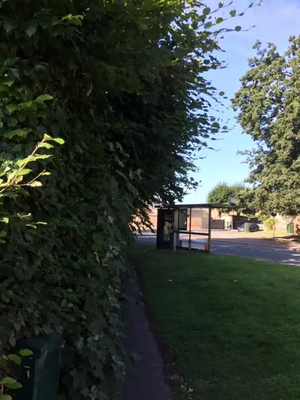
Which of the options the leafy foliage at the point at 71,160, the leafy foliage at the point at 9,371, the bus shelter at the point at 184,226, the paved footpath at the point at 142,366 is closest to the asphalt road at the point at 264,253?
the bus shelter at the point at 184,226

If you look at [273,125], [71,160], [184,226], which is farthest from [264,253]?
[71,160]

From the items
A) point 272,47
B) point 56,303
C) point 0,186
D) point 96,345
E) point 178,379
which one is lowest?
point 178,379

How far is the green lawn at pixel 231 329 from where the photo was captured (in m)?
4.63

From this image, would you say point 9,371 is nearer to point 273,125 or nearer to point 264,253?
point 264,253

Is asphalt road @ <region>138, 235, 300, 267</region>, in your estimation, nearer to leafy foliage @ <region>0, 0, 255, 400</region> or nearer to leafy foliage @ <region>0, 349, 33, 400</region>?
leafy foliage @ <region>0, 0, 255, 400</region>

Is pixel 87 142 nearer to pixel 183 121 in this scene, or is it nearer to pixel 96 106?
pixel 96 106

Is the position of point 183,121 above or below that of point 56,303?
above

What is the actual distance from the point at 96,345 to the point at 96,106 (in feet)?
5.52

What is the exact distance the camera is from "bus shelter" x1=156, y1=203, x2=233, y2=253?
18.7 m

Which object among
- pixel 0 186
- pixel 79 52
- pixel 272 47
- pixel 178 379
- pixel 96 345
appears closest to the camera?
pixel 0 186

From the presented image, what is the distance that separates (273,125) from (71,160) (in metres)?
35.7

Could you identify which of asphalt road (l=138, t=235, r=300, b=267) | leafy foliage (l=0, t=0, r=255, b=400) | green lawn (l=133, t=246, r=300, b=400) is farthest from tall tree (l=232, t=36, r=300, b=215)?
leafy foliage (l=0, t=0, r=255, b=400)

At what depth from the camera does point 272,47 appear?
36.7 metres

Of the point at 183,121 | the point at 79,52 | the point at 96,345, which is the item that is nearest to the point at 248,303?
the point at 183,121
